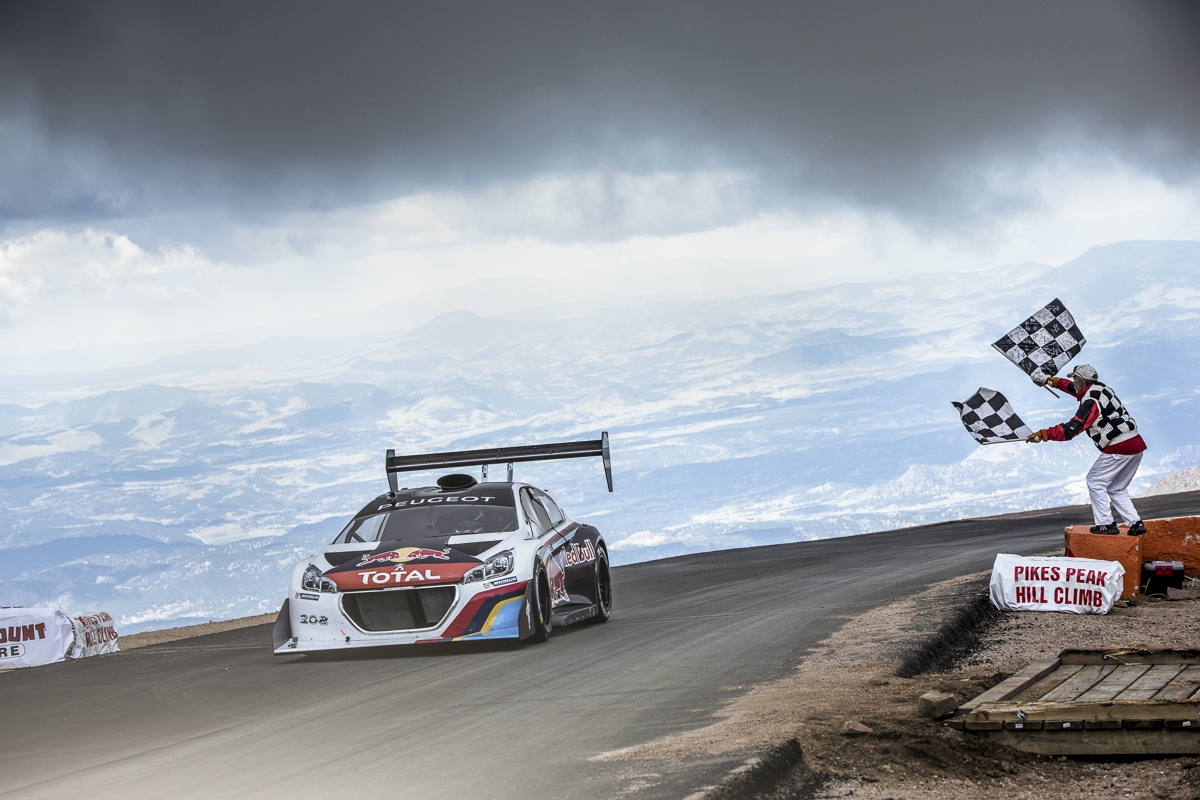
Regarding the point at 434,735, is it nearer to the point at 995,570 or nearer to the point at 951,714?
the point at 951,714

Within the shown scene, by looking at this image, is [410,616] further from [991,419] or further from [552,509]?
[991,419]

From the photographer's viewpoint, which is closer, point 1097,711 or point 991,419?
point 1097,711

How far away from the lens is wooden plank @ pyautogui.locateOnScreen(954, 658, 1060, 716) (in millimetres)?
6730

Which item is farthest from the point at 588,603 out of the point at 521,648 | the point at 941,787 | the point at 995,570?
the point at 941,787

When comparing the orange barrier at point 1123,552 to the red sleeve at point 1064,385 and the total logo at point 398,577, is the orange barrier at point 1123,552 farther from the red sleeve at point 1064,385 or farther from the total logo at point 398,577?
the total logo at point 398,577

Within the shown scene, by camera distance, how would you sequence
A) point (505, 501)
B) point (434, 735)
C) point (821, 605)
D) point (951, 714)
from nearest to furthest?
point (951, 714) < point (434, 735) < point (505, 501) < point (821, 605)

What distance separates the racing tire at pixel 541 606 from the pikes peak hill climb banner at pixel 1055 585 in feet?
14.9

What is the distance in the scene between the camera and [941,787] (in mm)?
5719

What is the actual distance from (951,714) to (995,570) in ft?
20.5

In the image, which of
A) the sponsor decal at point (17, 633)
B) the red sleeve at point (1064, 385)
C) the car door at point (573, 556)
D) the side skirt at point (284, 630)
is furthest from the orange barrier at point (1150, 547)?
the sponsor decal at point (17, 633)

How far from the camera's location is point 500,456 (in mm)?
13242

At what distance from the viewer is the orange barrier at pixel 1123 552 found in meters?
12.2

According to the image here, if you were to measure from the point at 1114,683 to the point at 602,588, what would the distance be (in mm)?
6719

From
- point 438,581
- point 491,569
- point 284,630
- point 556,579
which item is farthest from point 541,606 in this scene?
point 284,630
